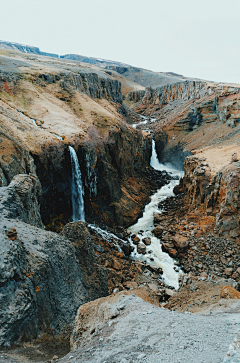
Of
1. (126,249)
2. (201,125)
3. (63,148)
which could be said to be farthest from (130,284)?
(201,125)

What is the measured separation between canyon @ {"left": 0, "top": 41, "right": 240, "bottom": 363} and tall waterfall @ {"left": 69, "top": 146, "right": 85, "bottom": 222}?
0.33 feet

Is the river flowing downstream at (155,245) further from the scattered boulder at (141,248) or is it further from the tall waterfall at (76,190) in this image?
the tall waterfall at (76,190)

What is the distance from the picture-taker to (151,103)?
3388 inches

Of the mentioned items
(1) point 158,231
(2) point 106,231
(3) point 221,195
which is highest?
(3) point 221,195

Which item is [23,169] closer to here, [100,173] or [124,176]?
[100,173]

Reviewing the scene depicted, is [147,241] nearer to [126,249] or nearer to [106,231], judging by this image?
[126,249]

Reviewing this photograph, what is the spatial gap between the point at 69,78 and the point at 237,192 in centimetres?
3474

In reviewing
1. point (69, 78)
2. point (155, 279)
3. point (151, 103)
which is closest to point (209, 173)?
point (155, 279)

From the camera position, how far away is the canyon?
16.4 ft

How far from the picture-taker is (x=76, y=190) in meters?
20.4

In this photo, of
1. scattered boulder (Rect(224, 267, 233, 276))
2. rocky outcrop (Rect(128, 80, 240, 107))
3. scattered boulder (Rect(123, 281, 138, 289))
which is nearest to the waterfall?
rocky outcrop (Rect(128, 80, 240, 107))

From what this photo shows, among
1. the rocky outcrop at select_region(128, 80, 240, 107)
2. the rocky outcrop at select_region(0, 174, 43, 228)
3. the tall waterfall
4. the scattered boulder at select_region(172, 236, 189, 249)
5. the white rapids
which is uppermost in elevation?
the rocky outcrop at select_region(128, 80, 240, 107)

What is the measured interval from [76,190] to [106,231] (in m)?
5.05

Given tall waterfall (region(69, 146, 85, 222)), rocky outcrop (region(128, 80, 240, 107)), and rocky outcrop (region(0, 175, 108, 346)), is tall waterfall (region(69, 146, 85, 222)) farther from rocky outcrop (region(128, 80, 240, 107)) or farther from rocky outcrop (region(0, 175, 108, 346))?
rocky outcrop (region(128, 80, 240, 107))
